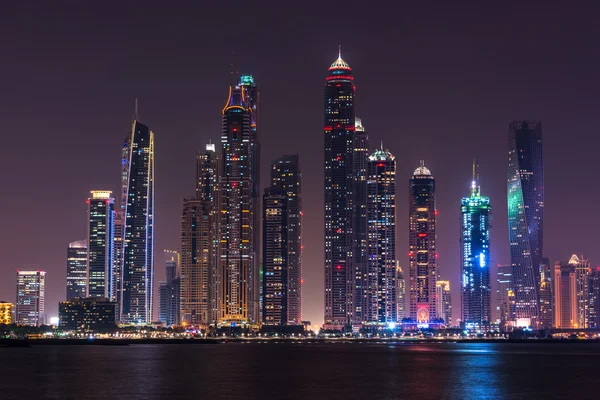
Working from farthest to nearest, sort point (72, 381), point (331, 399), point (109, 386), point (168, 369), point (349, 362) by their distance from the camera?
point (349, 362), point (168, 369), point (72, 381), point (109, 386), point (331, 399)

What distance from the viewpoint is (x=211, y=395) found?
10412 centimetres

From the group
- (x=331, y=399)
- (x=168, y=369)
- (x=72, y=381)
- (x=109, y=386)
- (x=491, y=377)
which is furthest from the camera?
(x=168, y=369)

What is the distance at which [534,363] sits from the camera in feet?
597

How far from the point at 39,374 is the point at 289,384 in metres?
41.5

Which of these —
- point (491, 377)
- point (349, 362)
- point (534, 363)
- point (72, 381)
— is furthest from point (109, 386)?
point (534, 363)

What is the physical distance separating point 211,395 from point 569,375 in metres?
→ 65.9

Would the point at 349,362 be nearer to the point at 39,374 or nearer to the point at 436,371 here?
the point at 436,371

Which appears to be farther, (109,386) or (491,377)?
(491,377)

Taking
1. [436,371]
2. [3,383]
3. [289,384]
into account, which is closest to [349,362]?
[436,371]

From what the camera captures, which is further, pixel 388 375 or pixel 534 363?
pixel 534 363

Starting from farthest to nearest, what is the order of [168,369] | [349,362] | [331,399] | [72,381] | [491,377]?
1. [349,362]
2. [168,369]
3. [491,377]
4. [72,381]
5. [331,399]

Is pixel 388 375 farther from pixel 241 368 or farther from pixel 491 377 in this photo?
pixel 241 368

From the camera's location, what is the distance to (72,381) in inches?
4860

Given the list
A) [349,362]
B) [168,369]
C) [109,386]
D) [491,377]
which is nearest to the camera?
[109,386]
